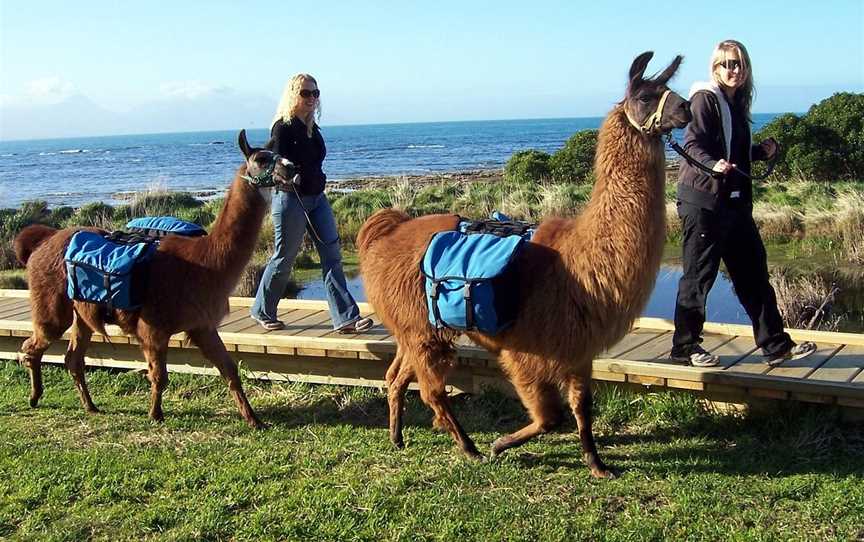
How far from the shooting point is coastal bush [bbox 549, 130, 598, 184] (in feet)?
63.4

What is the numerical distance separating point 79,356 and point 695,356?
4.49 m

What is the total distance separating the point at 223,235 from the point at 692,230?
310 cm

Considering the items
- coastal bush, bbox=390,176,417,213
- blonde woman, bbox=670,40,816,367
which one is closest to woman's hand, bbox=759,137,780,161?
blonde woman, bbox=670,40,816,367

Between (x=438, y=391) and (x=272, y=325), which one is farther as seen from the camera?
(x=272, y=325)

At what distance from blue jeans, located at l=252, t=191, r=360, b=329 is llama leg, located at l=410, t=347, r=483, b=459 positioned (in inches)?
69.6

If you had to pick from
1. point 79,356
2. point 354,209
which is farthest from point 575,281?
point 354,209

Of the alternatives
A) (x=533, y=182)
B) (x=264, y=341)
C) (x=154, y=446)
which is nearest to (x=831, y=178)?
(x=533, y=182)

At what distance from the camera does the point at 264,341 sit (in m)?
6.52

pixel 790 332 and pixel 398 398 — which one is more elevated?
pixel 790 332

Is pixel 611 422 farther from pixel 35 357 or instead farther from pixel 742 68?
pixel 35 357

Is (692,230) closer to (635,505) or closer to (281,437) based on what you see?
(635,505)

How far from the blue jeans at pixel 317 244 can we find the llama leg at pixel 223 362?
1.10 meters

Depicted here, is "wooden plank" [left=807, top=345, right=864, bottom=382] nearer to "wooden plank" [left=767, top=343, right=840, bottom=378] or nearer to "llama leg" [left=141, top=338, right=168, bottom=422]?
"wooden plank" [left=767, top=343, right=840, bottom=378]

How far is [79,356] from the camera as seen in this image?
6141mm
